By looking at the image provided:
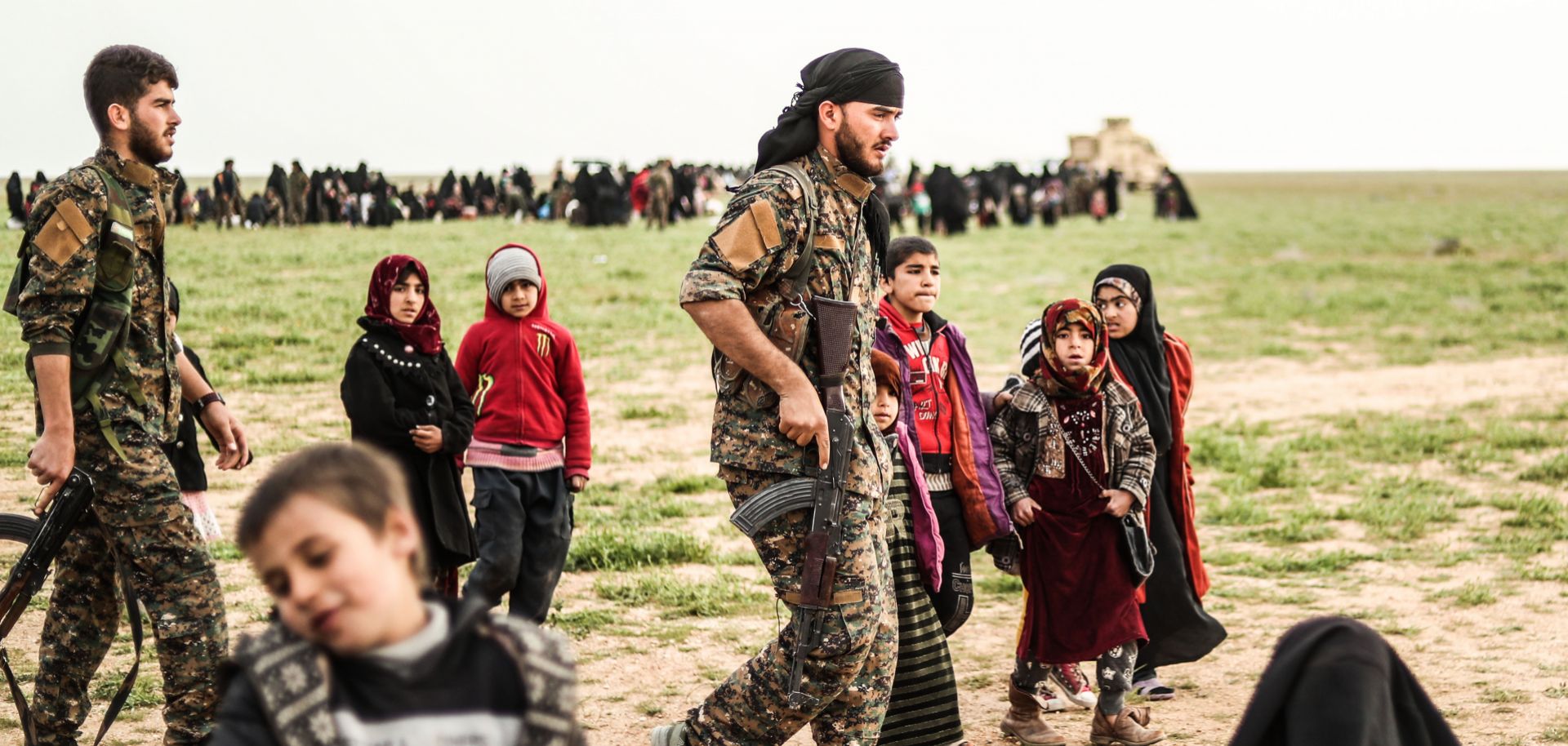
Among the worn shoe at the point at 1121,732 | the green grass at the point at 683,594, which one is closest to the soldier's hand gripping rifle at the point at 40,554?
the green grass at the point at 683,594

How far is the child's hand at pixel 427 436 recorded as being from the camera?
536 centimetres

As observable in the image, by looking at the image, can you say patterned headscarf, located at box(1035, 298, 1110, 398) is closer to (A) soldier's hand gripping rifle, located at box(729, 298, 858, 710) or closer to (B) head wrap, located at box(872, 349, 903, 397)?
(B) head wrap, located at box(872, 349, 903, 397)

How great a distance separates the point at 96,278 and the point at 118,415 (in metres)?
0.39

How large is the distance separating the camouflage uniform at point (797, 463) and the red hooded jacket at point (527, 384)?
1.68 m

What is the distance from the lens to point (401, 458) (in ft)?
17.9

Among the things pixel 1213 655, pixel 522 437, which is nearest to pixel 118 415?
pixel 522 437

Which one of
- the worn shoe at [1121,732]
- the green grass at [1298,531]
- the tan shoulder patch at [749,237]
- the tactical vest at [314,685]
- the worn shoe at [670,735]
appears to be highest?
the tan shoulder patch at [749,237]

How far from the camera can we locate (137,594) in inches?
174

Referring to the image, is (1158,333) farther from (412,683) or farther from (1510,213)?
(1510,213)

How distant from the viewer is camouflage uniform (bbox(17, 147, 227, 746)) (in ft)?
13.7

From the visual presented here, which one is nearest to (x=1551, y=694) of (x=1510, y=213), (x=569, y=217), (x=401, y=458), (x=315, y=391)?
(x=401, y=458)

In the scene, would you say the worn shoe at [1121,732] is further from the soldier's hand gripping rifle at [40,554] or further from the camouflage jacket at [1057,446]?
the soldier's hand gripping rifle at [40,554]

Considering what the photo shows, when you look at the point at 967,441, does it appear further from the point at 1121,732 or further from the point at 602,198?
the point at 602,198

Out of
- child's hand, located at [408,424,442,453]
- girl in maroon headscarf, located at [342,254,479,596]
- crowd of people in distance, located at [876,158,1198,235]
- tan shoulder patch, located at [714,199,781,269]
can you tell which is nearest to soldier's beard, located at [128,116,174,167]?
girl in maroon headscarf, located at [342,254,479,596]
